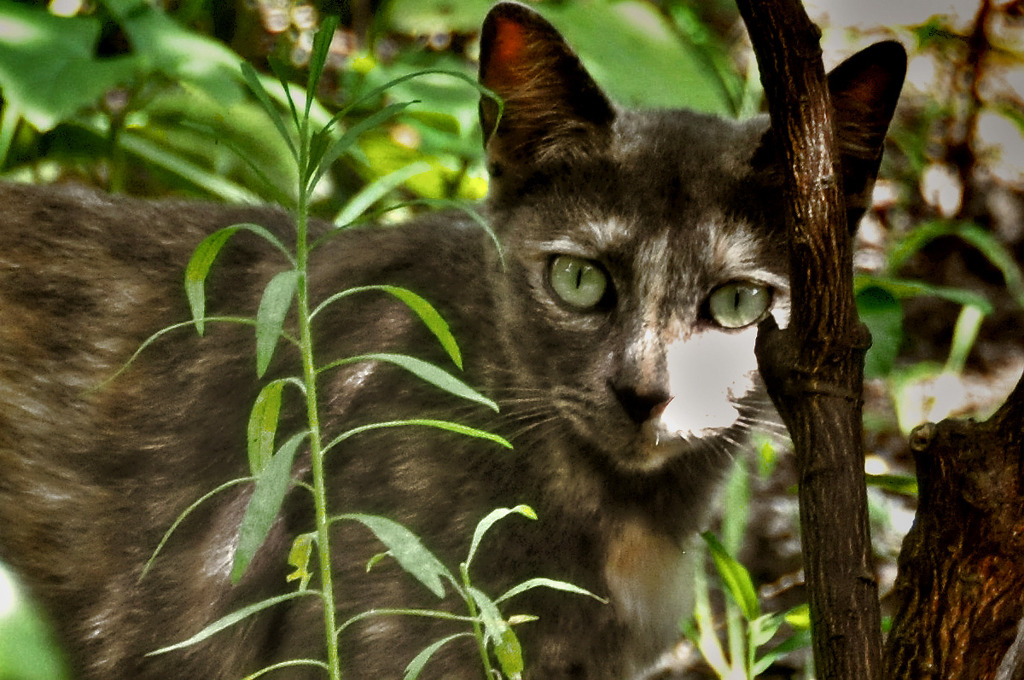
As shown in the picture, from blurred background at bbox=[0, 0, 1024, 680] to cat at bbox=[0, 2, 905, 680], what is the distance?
204 millimetres

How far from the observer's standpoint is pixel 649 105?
7.82 feet

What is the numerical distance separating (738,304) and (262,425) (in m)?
0.86

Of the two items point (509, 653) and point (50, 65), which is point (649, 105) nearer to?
point (50, 65)

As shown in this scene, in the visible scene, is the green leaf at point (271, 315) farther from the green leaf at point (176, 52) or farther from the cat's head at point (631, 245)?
the green leaf at point (176, 52)

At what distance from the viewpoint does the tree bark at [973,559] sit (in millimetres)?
1100

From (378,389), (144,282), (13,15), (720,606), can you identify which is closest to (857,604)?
(378,389)

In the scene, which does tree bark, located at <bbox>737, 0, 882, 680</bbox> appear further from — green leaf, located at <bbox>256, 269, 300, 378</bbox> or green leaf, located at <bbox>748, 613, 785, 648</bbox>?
green leaf, located at <bbox>748, 613, 785, 648</bbox>

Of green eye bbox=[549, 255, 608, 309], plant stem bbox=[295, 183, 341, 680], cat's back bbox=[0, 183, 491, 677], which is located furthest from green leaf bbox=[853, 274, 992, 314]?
plant stem bbox=[295, 183, 341, 680]

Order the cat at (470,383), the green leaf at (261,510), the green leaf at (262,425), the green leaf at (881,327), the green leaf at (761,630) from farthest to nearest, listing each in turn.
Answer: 1. the green leaf at (881,327)
2. the green leaf at (761,630)
3. the cat at (470,383)
4. the green leaf at (262,425)
5. the green leaf at (261,510)

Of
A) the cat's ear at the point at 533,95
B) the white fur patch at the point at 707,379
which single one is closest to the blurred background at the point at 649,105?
the white fur patch at the point at 707,379

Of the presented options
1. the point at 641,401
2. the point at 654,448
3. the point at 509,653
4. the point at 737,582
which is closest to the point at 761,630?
the point at 737,582

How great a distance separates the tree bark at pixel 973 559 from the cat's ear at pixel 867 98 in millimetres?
498

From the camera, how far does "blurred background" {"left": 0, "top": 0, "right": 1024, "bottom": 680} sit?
2.27m

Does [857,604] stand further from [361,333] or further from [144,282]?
[144,282]
